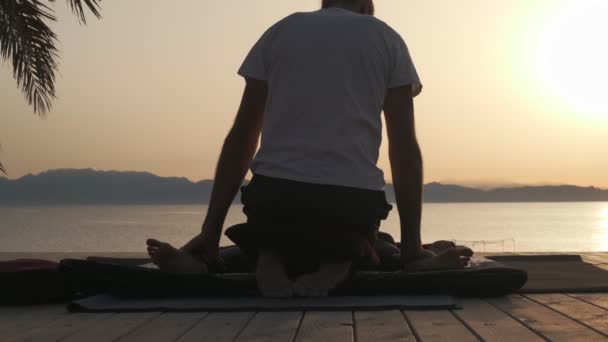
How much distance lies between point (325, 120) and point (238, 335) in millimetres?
1023

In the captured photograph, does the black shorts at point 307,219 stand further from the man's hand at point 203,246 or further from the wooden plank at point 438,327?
the wooden plank at point 438,327

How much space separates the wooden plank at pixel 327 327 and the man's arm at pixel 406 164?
59 cm

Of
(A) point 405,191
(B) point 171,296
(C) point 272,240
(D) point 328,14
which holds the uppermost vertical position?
(D) point 328,14

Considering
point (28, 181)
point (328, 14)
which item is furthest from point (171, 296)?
point (28, 181)

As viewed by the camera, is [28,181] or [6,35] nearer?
[6,35]

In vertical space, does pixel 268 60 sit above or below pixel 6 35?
below

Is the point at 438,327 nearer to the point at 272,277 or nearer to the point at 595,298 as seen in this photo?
the point at 272,277

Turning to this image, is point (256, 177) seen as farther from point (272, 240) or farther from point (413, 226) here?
point (413, 226)

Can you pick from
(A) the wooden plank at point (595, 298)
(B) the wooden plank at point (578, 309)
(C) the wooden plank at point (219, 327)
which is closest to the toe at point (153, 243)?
(C) the wooden plank at point (219, 327)

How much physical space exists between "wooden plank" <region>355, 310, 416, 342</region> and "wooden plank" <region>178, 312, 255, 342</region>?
0.36m

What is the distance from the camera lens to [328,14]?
9.93ft

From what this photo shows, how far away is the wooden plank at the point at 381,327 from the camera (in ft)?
6.63

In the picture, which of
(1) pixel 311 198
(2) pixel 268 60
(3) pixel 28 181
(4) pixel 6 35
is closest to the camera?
(1) pixel 311 198

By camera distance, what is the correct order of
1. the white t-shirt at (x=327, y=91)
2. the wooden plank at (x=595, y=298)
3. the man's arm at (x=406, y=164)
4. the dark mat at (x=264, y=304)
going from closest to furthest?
the dark mat at (x=264, y=304), the wooden plank at (x=595, y=298), the white t-shirt at (x=327, y=91), the man's arm at (x=406, y=164)
